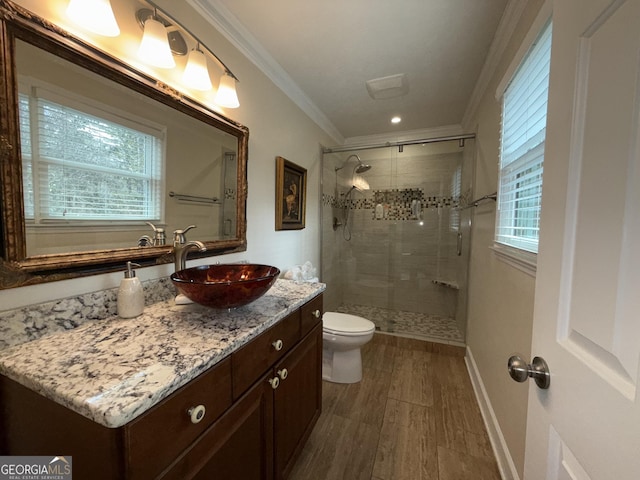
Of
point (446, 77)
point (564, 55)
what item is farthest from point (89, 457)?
point (446, 77)

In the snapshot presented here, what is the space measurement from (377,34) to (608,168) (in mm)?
1554

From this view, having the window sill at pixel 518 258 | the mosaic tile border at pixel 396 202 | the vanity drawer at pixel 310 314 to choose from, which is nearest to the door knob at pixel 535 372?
the window sill at pixel 518 258

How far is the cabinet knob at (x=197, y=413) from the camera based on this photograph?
0.61 metres

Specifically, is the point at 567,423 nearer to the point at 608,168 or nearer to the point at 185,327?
the point at 608,168

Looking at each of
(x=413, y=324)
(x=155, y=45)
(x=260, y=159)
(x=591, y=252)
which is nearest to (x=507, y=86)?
(x=591, y=252)

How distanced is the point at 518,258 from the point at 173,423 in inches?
55.6

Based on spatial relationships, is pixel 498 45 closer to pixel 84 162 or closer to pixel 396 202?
pixel 396 202

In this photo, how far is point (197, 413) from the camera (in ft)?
2.08

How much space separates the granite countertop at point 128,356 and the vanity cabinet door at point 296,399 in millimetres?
307

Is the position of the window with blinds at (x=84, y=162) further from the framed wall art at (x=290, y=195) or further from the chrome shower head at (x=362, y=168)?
the chrome shower head at (x=362, y=168)

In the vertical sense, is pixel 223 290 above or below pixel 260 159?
below

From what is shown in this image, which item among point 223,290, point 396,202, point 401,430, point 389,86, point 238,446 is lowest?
point 401,430

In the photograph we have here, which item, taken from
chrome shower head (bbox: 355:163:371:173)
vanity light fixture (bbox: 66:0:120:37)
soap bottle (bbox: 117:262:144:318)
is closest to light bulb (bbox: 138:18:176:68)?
vanity light fixture (bbox: 66:0:120:37)

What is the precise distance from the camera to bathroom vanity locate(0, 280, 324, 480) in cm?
50
